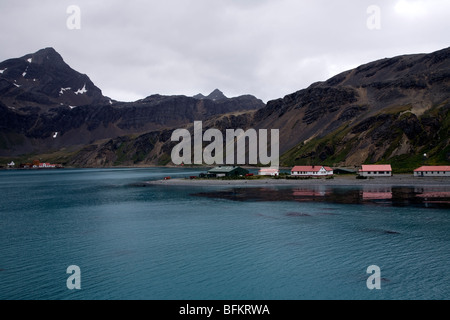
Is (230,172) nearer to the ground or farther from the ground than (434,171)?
nearer to the ground

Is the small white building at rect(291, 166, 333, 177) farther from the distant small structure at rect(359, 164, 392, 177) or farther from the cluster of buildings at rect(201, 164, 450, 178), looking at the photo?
the distant small structure at rect(359, 164, 392, 177)

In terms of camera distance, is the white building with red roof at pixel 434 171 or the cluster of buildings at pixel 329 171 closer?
the white building with red roof at pixel 434 171

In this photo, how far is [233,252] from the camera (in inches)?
1629

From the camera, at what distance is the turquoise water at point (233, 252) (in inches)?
1189

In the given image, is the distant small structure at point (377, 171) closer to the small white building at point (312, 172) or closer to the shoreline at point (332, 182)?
the shoreline at point (332, 182)

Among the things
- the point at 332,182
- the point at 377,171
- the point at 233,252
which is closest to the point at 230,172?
the point at 332,182

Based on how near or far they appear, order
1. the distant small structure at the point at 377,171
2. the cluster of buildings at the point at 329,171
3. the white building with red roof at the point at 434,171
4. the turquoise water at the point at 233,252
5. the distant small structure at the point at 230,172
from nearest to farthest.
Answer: the turquoise water at the point at 233,252 → the white building with red roof at the point at 434,171 → the cluster of buildings at the point at 329,171 → the distant small structure at the point at 377,171 → the distant small structure at the point at 230,172

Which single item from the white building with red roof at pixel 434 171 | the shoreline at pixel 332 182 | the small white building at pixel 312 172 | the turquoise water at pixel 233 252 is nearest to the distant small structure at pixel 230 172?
the shoreline at pixel 332 182

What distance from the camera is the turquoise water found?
99.1 ft

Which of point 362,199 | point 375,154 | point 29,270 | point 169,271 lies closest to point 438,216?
point 362,199

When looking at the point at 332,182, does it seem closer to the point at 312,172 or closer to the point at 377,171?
the point at 312,172

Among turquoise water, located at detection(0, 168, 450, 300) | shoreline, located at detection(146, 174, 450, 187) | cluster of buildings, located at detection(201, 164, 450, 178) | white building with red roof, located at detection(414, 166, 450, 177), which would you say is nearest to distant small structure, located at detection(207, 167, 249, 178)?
cluster of buildings, located at detection(201, 164, 450, 178)

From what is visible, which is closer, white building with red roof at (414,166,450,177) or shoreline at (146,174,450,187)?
shoreline at (146,174,450,187)
